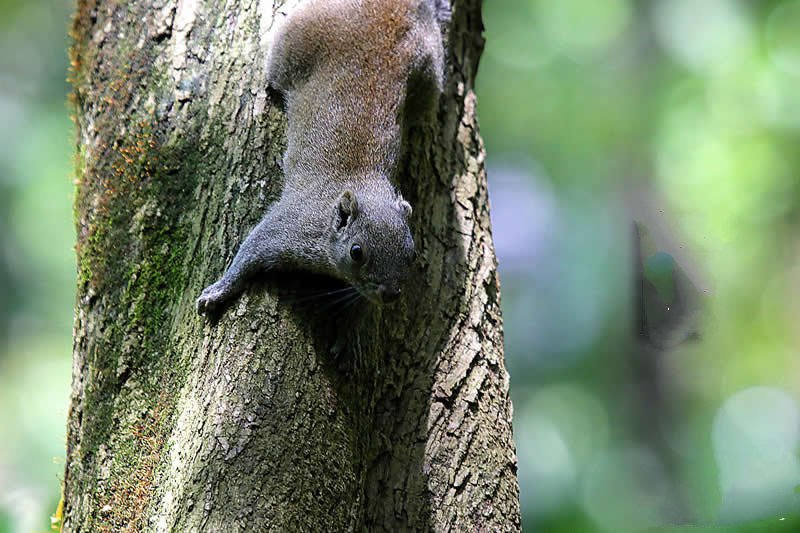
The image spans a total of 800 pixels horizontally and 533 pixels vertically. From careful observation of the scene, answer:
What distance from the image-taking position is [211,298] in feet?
9.21

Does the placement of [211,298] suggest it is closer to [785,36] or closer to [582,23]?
[785,36]

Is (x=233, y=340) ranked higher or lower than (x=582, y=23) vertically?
lower

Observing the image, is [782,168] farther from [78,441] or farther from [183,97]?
[78,441]

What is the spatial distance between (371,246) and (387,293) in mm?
213

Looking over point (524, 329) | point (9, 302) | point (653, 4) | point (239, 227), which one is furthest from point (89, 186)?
point (653, 4)

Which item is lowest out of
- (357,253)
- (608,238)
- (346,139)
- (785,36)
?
(357,253)

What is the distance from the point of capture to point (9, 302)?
8.66 m

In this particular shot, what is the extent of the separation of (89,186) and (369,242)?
1431 millimetres

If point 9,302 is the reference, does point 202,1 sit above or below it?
below

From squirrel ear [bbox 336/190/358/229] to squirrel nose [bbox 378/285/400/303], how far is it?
35 cm

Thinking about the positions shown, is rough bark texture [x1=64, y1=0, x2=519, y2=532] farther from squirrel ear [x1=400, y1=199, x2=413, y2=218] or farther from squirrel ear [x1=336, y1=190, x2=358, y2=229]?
squirrel ear [x1=400, y1=199, x2=413, y2=218]

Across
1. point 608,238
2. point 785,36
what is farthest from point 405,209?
point 785,36

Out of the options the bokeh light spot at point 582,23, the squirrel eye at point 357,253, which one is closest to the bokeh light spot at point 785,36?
the bokeh light spot at point 582,23

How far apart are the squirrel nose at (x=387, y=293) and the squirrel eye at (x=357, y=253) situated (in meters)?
0.16
